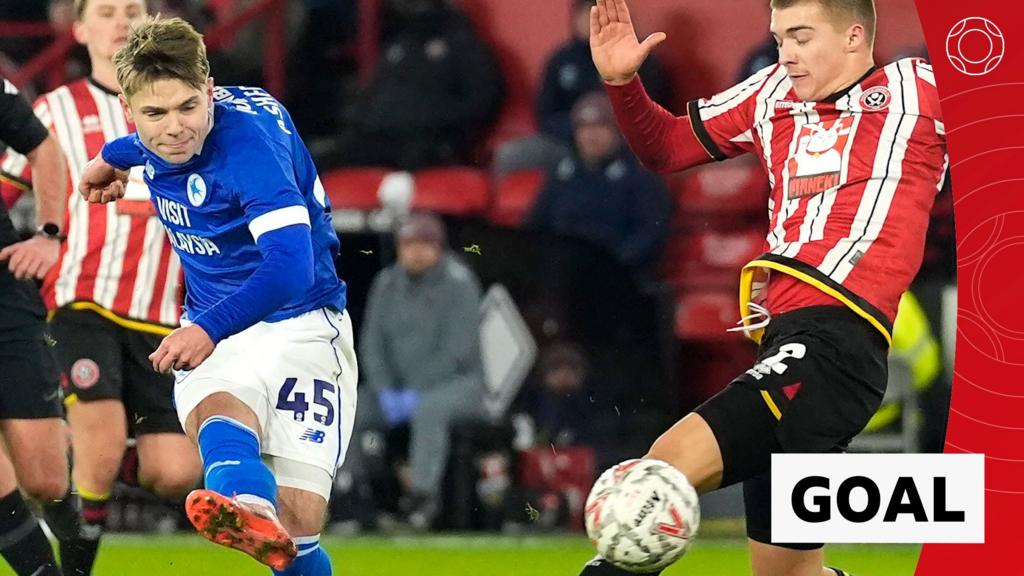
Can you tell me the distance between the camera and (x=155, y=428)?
583cm

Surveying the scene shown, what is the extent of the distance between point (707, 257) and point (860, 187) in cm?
389

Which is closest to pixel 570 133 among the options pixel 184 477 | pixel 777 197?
pixel 184 477

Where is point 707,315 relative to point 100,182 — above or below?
below

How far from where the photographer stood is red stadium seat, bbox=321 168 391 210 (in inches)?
321

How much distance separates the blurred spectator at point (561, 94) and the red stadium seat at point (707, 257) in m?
0.69

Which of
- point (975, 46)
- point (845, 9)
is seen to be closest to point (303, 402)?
point (845, 9)

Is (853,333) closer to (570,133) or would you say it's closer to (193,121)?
(193,121)

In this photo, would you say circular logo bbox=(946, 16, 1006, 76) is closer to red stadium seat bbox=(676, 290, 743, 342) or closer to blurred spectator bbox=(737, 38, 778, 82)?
blurred spectator bbox=(737, 38, 778, 82)

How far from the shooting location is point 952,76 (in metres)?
6.14

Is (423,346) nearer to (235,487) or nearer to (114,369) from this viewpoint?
(114,369)

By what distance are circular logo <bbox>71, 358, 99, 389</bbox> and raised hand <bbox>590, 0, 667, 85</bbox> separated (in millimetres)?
2226

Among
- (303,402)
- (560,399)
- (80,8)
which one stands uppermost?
(80,8)

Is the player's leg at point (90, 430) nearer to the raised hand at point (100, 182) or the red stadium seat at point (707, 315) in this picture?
the raised hand at point (100, 182)

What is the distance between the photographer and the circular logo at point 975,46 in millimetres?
6129
